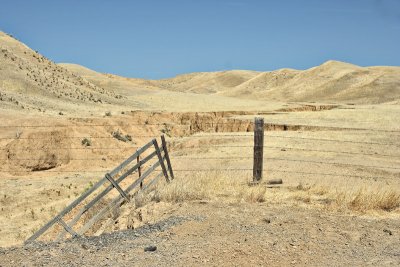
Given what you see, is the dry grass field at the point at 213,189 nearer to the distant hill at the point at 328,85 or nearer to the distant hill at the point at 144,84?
the distant hill at the point at 144,84

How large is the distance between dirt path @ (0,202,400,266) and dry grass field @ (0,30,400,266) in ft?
0.05

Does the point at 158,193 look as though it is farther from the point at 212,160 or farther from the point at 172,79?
the point at 172,79

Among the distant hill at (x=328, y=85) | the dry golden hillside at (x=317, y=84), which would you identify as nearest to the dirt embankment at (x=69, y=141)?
the dry golden hillside at (x=317, y=84)

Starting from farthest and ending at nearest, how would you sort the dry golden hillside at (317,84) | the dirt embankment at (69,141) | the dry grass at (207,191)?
the dry golden hillside at (317,84), the dirt embankment at (69,141), the dry grass at (207,191)

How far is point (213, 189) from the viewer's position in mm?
9727

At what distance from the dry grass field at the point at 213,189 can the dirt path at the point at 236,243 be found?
2cm

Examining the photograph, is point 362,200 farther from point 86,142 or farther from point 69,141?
point 86,142

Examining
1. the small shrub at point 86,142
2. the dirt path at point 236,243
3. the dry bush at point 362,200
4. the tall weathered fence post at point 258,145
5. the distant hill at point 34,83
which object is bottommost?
the dirt path at point 236,243

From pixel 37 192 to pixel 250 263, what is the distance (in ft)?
34.8

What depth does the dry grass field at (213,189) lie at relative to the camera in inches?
265

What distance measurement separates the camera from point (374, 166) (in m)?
15.2

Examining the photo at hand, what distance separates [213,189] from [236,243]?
115 inches

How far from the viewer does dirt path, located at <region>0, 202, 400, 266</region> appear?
6402mm

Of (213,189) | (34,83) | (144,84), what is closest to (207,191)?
(213,189)
